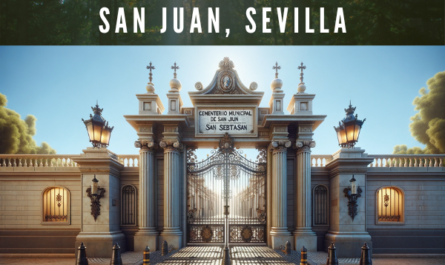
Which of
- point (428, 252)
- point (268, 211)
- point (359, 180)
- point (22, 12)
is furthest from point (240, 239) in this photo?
point (22, 12)

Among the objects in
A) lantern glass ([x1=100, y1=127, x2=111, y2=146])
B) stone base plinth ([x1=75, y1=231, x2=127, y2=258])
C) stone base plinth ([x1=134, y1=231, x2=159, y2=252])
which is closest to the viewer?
stone base plinth ([x1=75, y1=231, x2=127, y2=258])

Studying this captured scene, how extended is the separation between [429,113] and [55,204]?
29478 millimetres

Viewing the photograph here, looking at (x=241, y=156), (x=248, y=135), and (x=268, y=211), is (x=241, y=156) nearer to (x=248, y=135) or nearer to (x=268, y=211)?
(x=248, y=135)

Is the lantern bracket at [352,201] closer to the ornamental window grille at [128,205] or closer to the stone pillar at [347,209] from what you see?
the stone pillar at [347,209]

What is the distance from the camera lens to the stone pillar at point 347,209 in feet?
45.5

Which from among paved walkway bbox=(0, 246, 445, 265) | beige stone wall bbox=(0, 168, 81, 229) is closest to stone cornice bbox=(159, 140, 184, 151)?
beige stone wall bbox=(0, 168, 81, 229)

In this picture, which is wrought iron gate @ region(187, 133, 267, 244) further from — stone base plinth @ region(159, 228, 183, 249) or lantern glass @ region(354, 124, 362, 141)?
lantern glass @ region(354, 124, 362, 141)

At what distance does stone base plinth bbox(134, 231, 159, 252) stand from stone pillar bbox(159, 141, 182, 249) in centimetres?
43

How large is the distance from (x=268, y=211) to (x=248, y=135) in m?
3.85

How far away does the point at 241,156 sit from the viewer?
16.0 meters

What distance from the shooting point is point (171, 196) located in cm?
1516

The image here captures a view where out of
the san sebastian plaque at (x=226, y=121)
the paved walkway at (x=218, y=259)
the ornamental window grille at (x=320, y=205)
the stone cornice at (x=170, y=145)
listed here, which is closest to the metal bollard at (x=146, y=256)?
the paved walkway at (x=218, y=259)

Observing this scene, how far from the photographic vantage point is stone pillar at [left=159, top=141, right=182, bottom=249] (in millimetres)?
14906

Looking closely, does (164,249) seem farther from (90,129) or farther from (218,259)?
(90,129)
